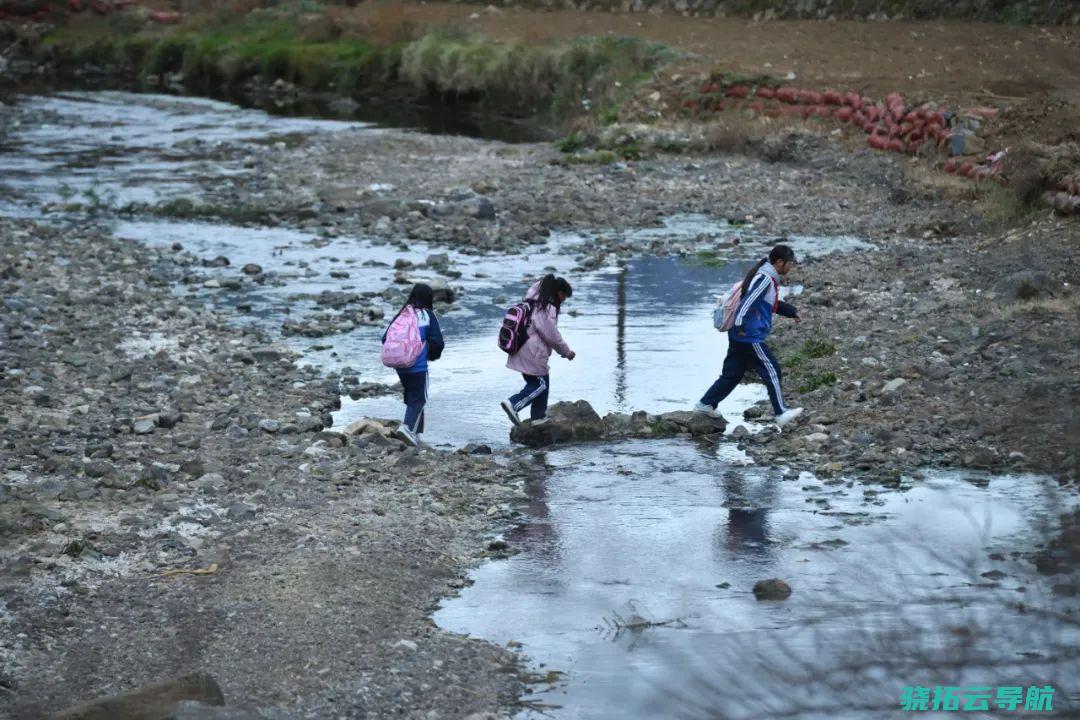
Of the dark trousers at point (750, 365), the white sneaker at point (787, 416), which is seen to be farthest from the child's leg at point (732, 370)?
the white sneaker at point (787, 416)

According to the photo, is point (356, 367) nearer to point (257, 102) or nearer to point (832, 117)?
point (832, 117)

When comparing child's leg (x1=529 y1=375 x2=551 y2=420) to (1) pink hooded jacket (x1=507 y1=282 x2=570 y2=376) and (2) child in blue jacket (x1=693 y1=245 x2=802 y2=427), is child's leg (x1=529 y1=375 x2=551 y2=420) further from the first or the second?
(2) child in blue jacket (x1=693 y1=245 x2=802 y2=427)

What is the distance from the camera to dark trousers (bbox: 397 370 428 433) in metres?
10.3

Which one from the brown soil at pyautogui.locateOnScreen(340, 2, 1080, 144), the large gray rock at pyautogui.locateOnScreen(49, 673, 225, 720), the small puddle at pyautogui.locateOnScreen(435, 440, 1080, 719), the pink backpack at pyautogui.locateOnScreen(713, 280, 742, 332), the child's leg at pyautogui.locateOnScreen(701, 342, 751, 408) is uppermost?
the brown soil at pyautogui.locateOnScreen(340, 2, 1080, 144)

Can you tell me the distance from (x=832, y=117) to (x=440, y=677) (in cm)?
2002

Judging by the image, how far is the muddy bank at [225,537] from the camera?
6.57 meters

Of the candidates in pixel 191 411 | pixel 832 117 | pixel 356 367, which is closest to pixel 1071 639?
pixel 191 411

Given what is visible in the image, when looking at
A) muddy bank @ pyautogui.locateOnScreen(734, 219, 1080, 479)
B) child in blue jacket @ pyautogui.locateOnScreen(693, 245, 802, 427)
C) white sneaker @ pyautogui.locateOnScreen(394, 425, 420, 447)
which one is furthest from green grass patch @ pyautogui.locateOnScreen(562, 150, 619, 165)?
white sneaker @ pyautogui.locateOnScreen(394, 425, 420, 447)

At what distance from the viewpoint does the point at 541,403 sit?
35.6 feet

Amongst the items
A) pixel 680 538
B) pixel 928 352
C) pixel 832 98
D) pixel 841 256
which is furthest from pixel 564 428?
pixel 832 98

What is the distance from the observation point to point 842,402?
1102 centimetres

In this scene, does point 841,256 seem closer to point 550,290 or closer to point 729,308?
point 729,308

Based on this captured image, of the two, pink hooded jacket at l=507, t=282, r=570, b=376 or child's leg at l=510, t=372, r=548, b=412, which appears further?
child's leg at l=510, t=372, r=548, b=412

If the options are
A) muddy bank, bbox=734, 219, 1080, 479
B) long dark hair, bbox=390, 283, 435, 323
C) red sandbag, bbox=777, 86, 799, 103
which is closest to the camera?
muddy bank, bbox=734, 219, 1080, 479
